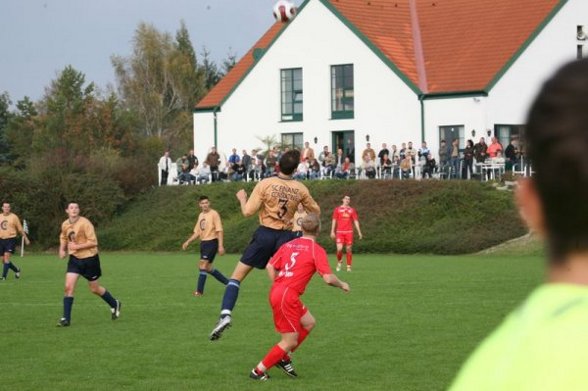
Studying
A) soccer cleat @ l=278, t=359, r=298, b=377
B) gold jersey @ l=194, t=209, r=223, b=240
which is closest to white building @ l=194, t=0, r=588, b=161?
gold jersey @ l=194, t=209, r=223, b=240

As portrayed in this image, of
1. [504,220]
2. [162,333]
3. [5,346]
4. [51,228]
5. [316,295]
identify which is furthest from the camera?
[51,228]

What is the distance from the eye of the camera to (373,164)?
165ft

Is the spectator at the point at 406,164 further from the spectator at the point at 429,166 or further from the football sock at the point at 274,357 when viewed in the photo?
the football sock at the point at 274,357

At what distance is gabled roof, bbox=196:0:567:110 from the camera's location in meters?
52.3

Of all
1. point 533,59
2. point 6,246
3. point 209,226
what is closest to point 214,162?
point 533,59

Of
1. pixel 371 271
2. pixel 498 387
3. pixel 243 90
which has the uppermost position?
pixel 243 90

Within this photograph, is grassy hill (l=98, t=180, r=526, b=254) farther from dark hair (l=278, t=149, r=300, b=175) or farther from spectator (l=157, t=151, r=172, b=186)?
dark hair (l=278, t=149, r=300, b=175)

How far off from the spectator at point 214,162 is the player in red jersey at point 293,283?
42.3 metres

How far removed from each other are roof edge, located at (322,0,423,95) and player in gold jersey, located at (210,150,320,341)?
3969cm

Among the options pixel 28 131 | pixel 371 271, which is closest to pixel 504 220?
pixel 371 271

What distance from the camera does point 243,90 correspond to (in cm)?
5925

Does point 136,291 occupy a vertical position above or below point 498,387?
below

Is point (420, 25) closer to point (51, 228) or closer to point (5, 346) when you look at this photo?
point (51, 228)

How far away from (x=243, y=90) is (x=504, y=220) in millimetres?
19309
